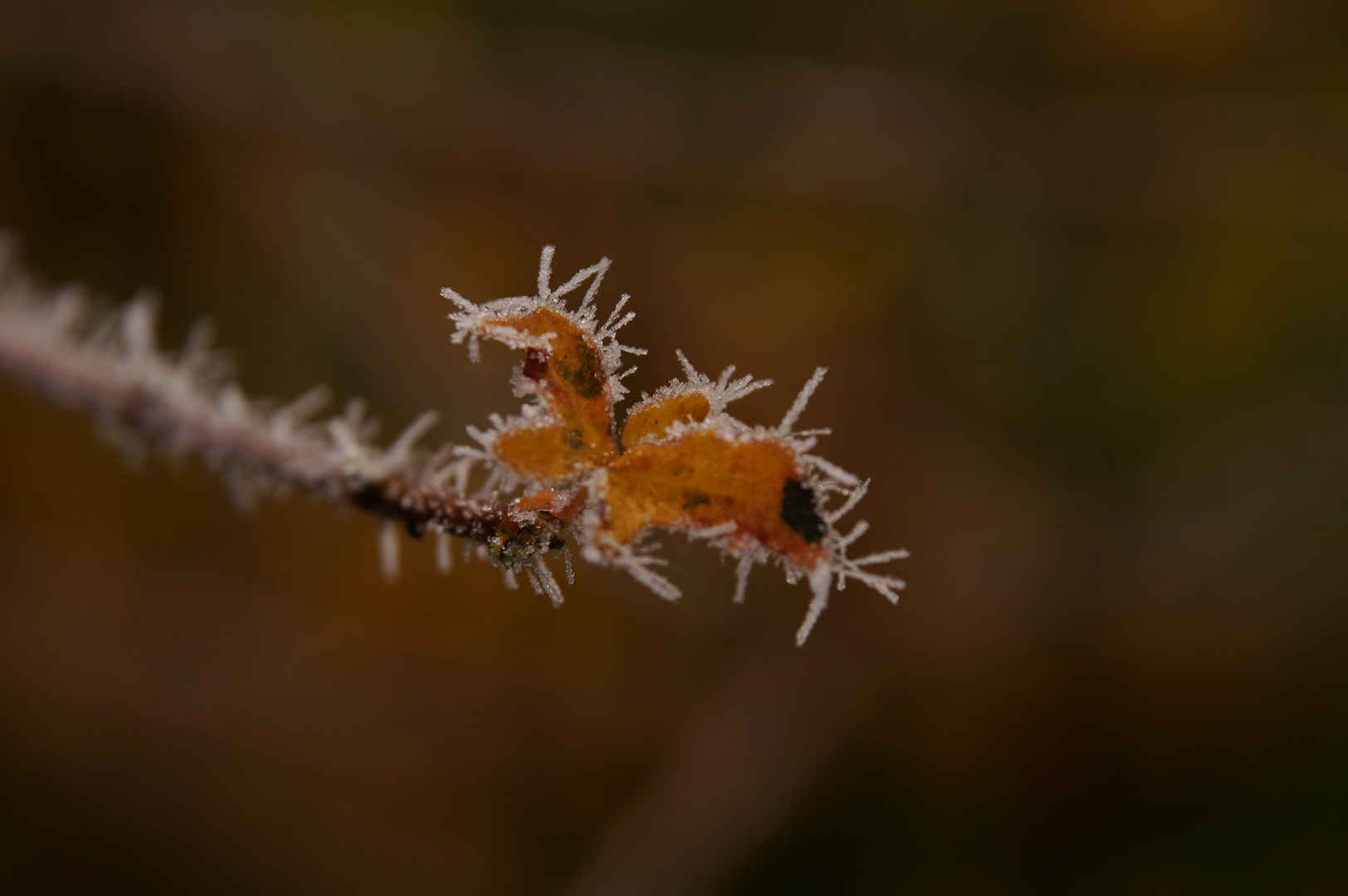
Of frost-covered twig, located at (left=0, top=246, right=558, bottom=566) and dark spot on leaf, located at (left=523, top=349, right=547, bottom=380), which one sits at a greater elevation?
dark spot on leaf, located at (left=523, top=349, right=547, bottom=380)

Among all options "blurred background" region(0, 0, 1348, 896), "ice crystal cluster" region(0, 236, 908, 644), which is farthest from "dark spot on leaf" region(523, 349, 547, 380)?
"blurred background" region(0, 0, 1348, 896)

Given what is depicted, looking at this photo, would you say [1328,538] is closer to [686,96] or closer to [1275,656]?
[1275,656]

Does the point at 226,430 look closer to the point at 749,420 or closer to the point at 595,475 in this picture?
the point at 595,475

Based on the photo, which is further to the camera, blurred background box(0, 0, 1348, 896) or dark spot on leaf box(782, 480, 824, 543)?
blurred background box(0, 0, 1348, 896)

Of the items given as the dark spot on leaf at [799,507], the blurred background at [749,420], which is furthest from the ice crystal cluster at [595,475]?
the blurred background at [749,420]

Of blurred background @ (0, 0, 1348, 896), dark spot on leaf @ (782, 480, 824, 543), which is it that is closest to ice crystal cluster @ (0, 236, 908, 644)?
dark spot on leaf @ (782, 480, 824, 543)

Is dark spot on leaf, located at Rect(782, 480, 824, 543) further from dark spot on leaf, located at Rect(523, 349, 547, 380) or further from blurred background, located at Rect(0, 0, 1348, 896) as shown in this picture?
blurred background, located at Rect(0, 0, 1348, 896)

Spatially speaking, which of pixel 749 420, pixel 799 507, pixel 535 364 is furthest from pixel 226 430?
pixel 749 420
